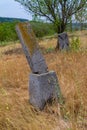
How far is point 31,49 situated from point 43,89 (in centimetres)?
60

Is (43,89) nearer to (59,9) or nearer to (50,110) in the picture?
(50,110)

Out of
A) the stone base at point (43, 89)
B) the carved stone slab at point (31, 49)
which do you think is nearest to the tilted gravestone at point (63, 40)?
the carved stone slab at point (31, 49)

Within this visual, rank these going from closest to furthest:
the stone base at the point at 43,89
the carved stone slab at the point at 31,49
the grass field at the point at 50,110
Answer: the grass field at the point at 50,110
the stone base at the point at 43,89
the carved stone slab at the point at 31,49

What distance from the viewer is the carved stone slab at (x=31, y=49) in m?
4.64

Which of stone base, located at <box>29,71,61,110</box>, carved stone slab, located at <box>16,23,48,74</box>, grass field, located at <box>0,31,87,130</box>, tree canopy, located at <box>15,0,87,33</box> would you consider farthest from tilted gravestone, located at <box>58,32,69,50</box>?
stone base, located at <box>29,71,61,110</box>

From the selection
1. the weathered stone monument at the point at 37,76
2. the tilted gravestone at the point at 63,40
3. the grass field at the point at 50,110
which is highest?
the weathered stone monument at the point at 37,76

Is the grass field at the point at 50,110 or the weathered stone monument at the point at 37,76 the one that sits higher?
the weathered stone monument at the point at 37,76

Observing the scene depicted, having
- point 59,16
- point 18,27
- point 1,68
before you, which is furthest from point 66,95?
point 59,16

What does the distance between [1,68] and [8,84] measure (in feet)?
4.05

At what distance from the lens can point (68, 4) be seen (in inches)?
563

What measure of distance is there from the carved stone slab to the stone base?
13 centimetres

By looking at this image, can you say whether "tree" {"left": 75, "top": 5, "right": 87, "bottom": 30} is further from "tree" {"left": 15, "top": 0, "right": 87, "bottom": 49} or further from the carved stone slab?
the carved stone slab

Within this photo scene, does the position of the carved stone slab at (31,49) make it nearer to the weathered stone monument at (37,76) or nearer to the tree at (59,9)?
the weathered stone monument at (37,76)

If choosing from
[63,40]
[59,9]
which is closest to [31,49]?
[63,40]
